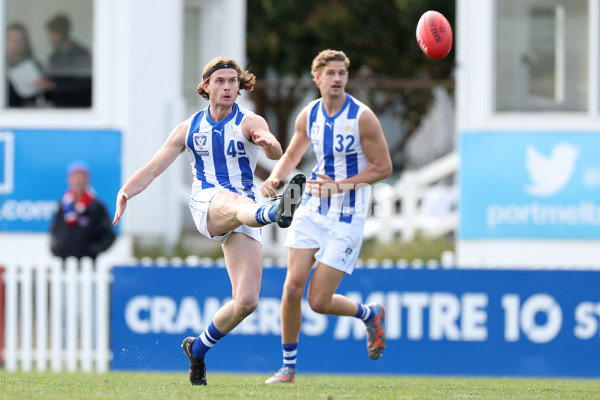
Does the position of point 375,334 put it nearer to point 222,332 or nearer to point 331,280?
point 331,280

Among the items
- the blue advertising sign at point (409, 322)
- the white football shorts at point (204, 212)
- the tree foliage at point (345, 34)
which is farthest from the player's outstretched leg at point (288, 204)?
the tree foliage at point (345, 34)

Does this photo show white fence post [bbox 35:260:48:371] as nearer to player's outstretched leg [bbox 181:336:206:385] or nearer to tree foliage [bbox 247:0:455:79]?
player's outstretched leg [bbox 181:336:206:385]

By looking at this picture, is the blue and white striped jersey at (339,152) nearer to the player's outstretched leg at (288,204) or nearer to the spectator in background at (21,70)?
the player's outstretched leg at (288,204)

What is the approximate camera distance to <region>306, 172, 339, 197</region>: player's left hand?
28.2ft

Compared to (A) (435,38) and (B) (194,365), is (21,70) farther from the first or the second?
(B) (194,365)

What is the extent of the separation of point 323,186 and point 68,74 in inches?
250

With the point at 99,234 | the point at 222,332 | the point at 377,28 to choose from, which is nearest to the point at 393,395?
the point at 222,332

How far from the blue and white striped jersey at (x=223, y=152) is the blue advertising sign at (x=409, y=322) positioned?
4.46 meters

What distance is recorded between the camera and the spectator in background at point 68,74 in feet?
45.8

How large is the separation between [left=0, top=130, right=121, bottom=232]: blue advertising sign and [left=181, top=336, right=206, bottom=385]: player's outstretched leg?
5.88m

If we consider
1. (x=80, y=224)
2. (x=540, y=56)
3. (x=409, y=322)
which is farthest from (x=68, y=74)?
(x=540, y=56)

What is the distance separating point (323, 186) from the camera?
861 cm

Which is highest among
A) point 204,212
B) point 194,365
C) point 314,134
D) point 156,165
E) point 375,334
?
point 314,134

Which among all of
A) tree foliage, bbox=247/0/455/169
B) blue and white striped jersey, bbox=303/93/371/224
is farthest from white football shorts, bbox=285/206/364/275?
tree foliage, bbox=247/0/455/169
